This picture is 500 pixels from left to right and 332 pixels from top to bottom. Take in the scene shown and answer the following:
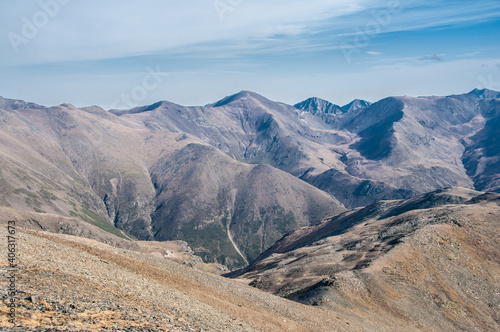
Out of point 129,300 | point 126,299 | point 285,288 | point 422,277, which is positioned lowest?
point 285,288

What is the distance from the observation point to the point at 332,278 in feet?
228

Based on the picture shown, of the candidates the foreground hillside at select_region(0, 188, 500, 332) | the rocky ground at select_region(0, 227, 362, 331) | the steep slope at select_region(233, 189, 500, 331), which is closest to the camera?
the rocky ground at select_region(0, 227, 362, 331)

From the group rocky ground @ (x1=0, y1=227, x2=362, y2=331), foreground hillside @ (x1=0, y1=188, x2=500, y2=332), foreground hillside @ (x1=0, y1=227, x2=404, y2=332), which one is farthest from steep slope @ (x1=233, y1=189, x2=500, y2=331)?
rocky ground @ (x1=0, y1=227, x2=362, y2=331)

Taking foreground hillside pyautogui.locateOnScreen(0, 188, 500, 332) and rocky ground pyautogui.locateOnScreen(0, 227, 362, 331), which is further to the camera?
foreground hillside pyautogui.locateOnScreen(0, 188, 500, 332)

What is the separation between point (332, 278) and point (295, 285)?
14115mm

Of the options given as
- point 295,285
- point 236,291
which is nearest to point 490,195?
point 295,285

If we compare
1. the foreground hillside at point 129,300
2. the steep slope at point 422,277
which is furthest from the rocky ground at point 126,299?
the steep slope at point 422,277

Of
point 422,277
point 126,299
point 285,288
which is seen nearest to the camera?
point 126,299

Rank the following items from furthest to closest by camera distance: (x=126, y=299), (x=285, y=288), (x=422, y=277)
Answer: (x=285, y=288)
(x=422, y=277)
(x=126, y=299)

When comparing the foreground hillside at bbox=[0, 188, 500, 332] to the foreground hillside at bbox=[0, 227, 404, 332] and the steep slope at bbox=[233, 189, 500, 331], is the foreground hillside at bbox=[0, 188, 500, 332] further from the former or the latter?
the steep slope at bbox=[233, 189, 500, 331]

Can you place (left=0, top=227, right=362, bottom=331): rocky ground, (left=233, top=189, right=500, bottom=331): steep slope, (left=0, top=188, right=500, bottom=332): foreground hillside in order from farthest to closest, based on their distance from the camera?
1. (left=233, top=189, right=500, bottom=331): steep slope
2. (left=0, top=188, right=500, bottom=332): foreground hillside
3. (left=0, top=227, right=362, bottom=331): rocky ground

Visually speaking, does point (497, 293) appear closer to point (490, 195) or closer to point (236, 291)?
point (236, 291)

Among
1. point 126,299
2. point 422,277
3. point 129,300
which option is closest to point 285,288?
point 422,277

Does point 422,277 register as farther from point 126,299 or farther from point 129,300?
point 126,299
